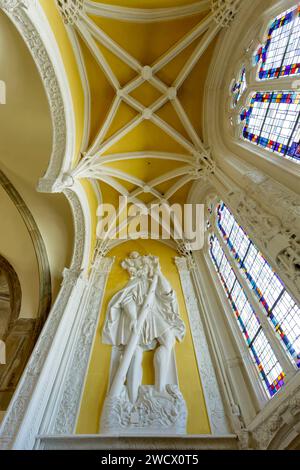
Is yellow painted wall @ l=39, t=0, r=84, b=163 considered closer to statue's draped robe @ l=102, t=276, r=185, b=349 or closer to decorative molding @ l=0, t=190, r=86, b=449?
decorative molding @ l=0, t=190, r=86, b=449

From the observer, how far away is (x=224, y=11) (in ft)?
22.4

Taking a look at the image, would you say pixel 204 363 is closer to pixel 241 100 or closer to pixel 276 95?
pixel 276 95

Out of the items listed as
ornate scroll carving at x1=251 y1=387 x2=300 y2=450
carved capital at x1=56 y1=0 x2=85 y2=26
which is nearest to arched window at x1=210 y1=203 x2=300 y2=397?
ornate scroll carving at x1=251 y1=387 x2=300 y2=450

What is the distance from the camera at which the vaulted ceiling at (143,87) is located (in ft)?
24.4

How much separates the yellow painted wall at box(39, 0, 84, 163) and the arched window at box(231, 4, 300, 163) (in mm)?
4901

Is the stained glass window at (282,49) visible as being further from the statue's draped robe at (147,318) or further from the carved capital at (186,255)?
the statue's draped robe at (147,318)

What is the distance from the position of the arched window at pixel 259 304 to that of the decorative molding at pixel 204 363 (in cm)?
111

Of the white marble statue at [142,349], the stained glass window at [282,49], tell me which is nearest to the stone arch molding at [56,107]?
the white marble statue at [142,349]

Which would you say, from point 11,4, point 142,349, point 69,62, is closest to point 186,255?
point 142,349

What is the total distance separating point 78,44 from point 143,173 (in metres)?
4.77

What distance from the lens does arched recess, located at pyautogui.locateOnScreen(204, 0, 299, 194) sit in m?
5.40

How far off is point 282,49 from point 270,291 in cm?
Answer: 555
